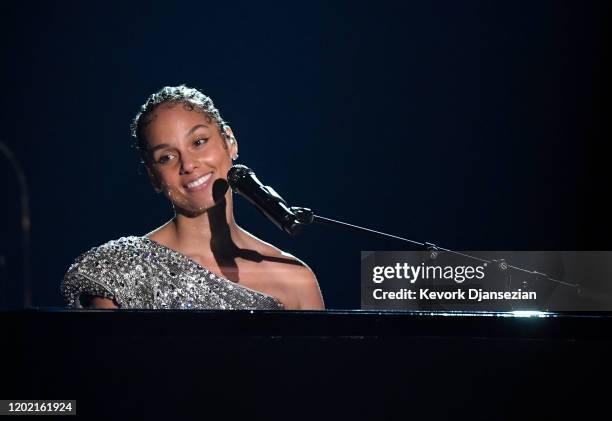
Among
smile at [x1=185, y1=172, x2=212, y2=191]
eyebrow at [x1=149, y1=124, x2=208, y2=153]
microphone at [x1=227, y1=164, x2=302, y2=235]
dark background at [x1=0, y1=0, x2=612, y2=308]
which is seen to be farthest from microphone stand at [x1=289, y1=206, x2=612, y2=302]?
eyebrow at [x1=149, y1=124, x2=208, y2=153]

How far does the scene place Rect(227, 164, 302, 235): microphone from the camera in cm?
181

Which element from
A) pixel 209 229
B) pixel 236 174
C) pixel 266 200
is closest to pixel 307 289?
pixel 209 229

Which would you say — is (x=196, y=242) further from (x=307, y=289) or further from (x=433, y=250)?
(x=433, y=250)

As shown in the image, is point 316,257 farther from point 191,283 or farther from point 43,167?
point 43,167

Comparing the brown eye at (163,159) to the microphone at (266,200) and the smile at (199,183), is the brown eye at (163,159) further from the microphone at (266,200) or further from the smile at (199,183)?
the microphone at (266,200)

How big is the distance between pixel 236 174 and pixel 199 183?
0.83 ft

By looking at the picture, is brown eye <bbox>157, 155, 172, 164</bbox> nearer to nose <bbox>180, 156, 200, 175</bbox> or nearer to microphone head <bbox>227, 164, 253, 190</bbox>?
nose <bbox>180, 156, 200, 175</bbox>

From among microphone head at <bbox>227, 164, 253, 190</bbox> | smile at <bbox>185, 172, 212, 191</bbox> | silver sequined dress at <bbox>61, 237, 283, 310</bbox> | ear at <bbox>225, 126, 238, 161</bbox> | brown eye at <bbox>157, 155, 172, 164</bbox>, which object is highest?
ear at <bbox>225, 126, 238, 161</bbox>

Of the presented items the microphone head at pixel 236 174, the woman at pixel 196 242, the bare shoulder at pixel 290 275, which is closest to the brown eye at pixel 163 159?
the woman at pixel 196 242

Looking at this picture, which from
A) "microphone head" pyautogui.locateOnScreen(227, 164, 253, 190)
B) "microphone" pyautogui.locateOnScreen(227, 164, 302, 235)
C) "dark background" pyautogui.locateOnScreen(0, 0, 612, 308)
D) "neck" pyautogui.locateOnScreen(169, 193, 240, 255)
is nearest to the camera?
"microphone" pyautogui.locateOnScreen(227, 164, 302, 235)

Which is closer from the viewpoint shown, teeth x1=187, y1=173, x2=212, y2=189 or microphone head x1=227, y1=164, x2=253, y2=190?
microphone head x1=227, y1=164, x2=253, y2=190

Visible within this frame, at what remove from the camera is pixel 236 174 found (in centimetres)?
218

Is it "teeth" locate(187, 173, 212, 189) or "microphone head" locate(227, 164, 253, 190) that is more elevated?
"teeth" locate(187, 173, 212, 189)

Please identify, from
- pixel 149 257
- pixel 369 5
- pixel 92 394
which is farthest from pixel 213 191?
pixel 92 394
